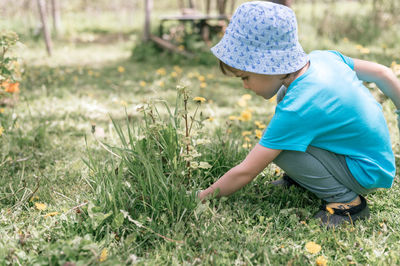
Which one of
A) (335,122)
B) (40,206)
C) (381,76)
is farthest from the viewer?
(381,76)

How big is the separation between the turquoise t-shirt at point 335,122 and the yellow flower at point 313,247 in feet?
1.26

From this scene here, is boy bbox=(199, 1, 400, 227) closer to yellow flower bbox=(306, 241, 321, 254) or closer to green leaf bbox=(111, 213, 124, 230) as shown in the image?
yellow flower bbox=(306, 241, 321, 254)

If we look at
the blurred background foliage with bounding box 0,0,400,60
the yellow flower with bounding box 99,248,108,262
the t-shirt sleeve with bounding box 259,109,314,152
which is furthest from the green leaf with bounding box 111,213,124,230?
the blurred background foliage with bounding box 0,0,400,60

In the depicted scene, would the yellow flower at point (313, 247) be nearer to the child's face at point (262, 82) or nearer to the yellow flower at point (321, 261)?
the yellow flower at point (321, 261)

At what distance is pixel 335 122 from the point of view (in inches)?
62.8

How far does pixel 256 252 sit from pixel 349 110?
734mm

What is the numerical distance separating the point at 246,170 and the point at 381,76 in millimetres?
891

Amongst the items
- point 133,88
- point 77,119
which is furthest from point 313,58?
point 133,88

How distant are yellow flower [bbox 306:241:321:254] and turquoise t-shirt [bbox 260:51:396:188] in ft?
1.26

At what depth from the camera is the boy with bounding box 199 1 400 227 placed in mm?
1506

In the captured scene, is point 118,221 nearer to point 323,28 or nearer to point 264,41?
point 264,41

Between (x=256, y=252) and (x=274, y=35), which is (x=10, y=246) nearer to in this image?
(x=256, y=252)

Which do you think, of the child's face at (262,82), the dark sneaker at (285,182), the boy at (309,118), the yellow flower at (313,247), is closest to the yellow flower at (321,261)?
the yellow flower at (313,247)

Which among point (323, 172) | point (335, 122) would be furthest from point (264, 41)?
point (323, 172)
